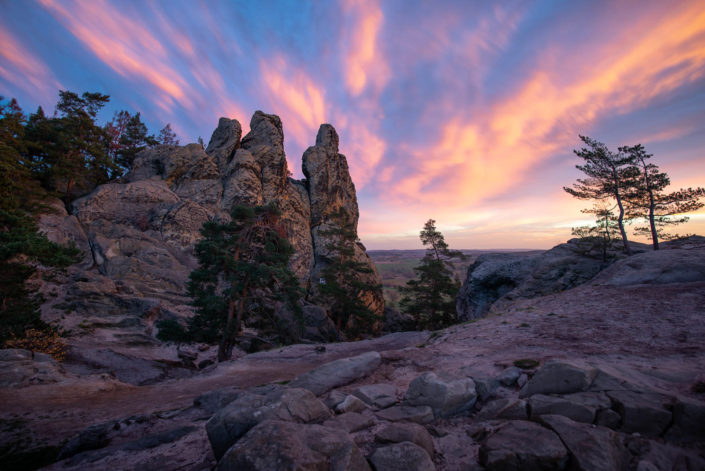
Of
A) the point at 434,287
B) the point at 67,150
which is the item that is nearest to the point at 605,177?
the point at 434,287

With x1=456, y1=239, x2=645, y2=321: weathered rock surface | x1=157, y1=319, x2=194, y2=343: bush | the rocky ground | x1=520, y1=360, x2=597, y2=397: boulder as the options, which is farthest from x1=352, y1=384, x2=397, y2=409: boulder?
→ x1=456, y1=239, x2=645, y2=321: weathered rock surface

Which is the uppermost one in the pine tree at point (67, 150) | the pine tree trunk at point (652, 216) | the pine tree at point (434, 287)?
the pine tree at point (67, 150)

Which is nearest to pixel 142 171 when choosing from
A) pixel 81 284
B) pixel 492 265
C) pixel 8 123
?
pixel 8 123

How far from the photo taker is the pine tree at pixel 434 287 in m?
30.7

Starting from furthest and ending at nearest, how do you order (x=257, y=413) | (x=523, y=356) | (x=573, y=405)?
(x=523, y=356) < (x=257, y=413) < (x=573, y=405)

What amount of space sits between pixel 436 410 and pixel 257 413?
3.00m

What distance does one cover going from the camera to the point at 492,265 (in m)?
23.6

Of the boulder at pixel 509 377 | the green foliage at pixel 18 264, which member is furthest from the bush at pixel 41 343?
the boulder at pixel 509 377

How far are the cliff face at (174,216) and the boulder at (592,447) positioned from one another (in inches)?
863

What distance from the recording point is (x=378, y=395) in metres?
5.37

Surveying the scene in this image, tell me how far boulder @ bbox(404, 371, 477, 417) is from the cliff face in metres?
19.6

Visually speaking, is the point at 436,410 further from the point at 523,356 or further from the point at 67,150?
the point at 67,150

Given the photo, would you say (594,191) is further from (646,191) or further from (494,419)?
(494,419)

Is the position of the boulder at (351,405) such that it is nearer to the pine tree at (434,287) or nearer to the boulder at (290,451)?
the boulder at (290,451)
